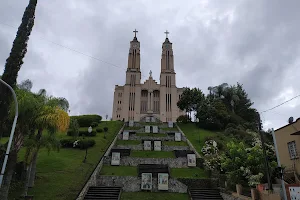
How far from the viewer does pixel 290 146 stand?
1844 centimetres

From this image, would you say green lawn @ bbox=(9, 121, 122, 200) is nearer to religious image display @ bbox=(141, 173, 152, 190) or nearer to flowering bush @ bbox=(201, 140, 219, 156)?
religious image display @ bbox=(141, 173, 152, 190)

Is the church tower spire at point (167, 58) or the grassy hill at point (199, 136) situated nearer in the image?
the grassy hill at point (199, 136)

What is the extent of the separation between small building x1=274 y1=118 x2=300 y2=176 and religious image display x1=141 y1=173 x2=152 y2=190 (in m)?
10.2

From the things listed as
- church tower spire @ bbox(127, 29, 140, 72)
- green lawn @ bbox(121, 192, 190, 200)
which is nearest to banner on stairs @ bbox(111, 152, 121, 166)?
green lawn @ bbox(121, 192, 190, 200)

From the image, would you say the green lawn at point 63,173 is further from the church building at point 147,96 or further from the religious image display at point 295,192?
the church building at point 147,96

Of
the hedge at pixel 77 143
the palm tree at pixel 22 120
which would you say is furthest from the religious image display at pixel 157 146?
the palm tree at pixel 22 120

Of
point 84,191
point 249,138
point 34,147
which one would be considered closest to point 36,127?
point 34,147

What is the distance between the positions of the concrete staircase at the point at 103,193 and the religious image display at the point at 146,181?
1.94 metres

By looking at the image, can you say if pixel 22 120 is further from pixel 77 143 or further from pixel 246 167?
pixel 246 167

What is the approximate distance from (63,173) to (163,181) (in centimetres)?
758

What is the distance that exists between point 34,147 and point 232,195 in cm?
1356

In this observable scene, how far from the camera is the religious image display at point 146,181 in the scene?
1889 centimetres

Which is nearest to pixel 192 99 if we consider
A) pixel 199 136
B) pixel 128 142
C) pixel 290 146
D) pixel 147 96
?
pixel 199 136

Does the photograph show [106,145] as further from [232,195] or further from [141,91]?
[141,91]
